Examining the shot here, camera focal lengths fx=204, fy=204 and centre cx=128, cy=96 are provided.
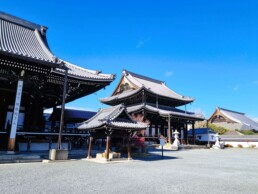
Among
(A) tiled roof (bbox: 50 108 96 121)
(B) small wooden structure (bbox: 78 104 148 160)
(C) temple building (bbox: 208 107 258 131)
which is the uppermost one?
(C) temple building (bbox: 208 107 258 131)

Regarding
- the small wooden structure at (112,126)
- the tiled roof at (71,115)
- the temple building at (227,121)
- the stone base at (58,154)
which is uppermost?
the temple building at (227,121)

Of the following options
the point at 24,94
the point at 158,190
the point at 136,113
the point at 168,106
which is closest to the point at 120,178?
the point at 158,190

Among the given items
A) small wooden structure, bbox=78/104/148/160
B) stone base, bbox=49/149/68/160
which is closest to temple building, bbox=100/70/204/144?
small wooden structure, bbox=78/104/148/160

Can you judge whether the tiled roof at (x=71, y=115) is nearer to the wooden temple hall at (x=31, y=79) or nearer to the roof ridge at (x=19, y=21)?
the wooden temple hall at (x=31, y=79)

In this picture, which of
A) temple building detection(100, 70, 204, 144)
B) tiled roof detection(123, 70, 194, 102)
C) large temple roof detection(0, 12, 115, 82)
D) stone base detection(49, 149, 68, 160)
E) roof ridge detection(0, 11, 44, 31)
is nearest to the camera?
stone base detection(49, 149, 68, 160)

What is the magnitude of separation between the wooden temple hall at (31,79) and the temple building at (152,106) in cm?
1300

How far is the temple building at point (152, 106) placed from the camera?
1158 inches

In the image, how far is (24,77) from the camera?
12.4 m

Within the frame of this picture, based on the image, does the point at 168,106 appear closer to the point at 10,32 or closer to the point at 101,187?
the point at 10,32

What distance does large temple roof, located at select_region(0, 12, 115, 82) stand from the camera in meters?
13.2

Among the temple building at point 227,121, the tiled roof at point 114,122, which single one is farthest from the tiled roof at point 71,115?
the temple building at point 227,121

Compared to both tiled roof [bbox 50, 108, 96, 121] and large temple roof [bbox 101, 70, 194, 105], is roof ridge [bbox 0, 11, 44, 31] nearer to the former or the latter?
tiled roof [bbox 50, 108, 96, 121]

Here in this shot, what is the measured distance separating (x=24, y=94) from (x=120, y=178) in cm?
1268

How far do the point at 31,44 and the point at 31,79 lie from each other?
444 cm
